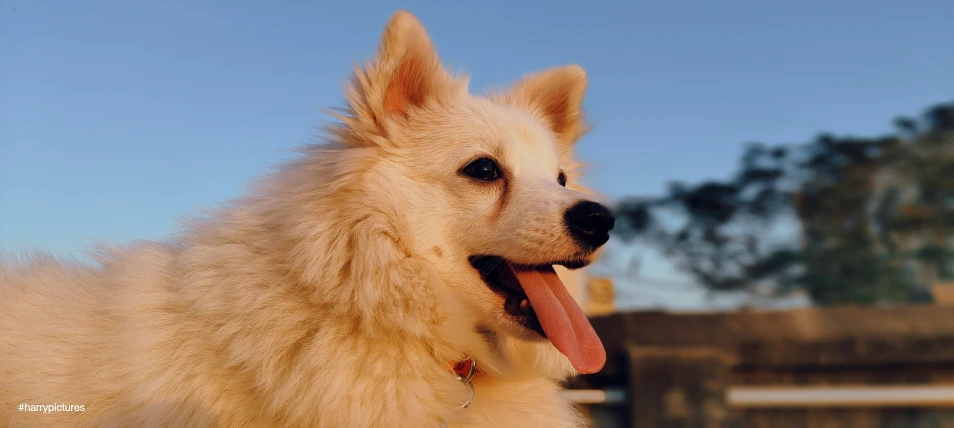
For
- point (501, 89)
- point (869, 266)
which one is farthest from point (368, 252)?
point (869, 266)

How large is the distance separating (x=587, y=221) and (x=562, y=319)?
17.5 inches

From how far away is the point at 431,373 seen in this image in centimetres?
266

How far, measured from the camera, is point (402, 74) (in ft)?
10.7

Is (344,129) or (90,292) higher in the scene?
(344,129)

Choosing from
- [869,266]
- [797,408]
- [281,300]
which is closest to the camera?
[281,300]

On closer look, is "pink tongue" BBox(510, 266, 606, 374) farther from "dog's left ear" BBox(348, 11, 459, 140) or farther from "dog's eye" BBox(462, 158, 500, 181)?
"dog's left ear" BBox(348, 11, 459, 140)

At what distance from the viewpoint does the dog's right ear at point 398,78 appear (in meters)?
3.02

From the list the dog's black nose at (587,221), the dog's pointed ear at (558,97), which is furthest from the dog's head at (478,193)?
the dog's pointed ear at (558,97)

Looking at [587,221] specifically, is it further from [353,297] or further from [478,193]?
[353,297]

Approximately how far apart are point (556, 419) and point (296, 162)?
5.67ft

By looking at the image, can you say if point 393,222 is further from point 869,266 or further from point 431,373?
point 869,266

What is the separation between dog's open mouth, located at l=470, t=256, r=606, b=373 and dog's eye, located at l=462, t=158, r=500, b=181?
1.31ft

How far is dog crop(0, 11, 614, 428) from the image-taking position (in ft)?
8.30

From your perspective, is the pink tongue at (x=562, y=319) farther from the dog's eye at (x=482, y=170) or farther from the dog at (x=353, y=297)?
the dog's eye at (x=482, y=170)
